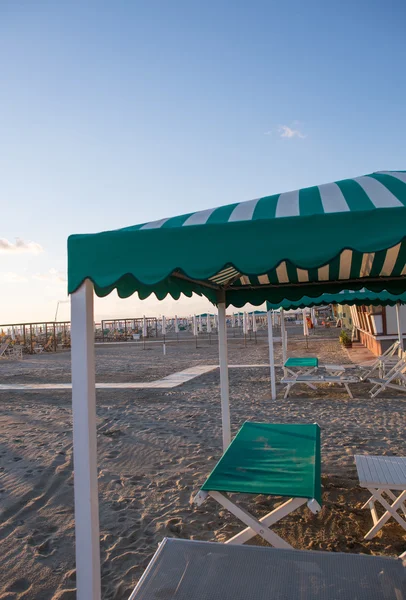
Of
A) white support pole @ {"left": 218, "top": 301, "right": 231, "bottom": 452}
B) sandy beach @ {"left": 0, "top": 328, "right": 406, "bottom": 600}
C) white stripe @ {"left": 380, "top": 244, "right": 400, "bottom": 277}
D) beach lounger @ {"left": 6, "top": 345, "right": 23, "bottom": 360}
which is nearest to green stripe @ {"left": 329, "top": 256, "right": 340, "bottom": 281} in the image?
white stripe @ {"left": 380, "top": 244, "right": 400, "bottom": 277}

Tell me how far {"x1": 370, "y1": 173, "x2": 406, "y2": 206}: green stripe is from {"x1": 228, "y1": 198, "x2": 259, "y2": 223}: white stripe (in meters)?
0.70

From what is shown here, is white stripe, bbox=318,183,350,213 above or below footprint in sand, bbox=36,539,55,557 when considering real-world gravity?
above

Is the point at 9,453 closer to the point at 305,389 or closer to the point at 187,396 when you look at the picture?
the point at 187,396

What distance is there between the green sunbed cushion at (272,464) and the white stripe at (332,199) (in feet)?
5.45

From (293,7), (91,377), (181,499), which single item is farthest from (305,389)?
(91,377)

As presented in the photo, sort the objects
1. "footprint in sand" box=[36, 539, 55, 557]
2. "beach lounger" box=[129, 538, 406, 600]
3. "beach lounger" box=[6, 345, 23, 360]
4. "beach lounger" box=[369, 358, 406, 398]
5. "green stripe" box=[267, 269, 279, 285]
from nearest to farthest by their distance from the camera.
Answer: "beach lounger" box=[129, 538, 406, 600]
"footprint in sand" box=[36, 539, 55, 557]
"green stripe" box=[267, 269, 279, 285]
"beach lounger" box=[369, 358, 406, 398]
"beach lounger" box=[6, 345, 23, 360]

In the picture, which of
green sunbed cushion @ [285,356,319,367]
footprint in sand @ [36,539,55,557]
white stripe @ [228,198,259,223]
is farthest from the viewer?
green sunbed cushion @ [285,356,319,367]

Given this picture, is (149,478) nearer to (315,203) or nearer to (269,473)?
(269,473)

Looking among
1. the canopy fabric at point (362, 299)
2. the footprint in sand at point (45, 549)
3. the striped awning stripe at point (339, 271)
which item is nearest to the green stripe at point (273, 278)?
the striped awning stripe at point (339, 271)

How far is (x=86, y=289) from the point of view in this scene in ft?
6.89

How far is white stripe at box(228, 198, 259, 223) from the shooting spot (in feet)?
6.75

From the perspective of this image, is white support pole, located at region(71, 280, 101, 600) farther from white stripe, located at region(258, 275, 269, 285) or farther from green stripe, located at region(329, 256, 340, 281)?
white stripe, located at region(258, 275, 269, 285)

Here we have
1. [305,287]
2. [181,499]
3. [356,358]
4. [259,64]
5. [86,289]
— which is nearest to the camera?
[86,289]

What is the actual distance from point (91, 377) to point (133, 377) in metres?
10.1
